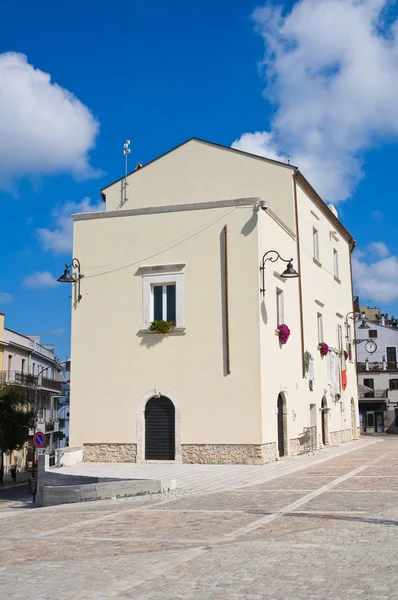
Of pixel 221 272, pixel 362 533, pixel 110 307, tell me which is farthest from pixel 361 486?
pixel 110 307

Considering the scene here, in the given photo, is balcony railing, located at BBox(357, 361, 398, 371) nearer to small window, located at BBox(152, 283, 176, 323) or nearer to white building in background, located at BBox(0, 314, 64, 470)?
white building in background, located at BBox(0, 314, 64, 470)

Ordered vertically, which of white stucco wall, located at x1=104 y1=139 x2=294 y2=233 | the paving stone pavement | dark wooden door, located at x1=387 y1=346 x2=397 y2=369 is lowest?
the paving stone pavement

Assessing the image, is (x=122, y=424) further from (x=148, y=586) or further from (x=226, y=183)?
(x=148, y=586)

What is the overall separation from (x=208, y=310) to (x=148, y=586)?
14.7 meters

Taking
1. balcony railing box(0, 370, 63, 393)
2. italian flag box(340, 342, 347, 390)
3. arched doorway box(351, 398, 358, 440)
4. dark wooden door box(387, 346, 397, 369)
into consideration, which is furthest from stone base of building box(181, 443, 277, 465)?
dark wooden door box(387, 346, 397, 369)

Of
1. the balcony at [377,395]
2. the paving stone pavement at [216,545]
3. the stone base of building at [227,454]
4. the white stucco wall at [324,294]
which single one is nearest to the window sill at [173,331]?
the stone base of building at [227,454]

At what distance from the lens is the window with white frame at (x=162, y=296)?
21672mm

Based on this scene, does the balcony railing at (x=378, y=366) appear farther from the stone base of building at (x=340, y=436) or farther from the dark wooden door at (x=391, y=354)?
the stone base of building at (x=340, y=436)

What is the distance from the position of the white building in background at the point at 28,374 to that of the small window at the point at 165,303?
1814 centimetres

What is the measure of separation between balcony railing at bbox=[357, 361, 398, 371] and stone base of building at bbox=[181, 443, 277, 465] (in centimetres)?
4728

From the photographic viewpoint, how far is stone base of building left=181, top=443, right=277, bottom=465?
65.9ft

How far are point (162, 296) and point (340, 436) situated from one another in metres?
15.3

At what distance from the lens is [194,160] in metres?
25.9

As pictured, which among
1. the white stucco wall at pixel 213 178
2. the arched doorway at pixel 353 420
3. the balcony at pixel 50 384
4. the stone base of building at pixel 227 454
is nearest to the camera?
the stone base of building at pixel 227 454
